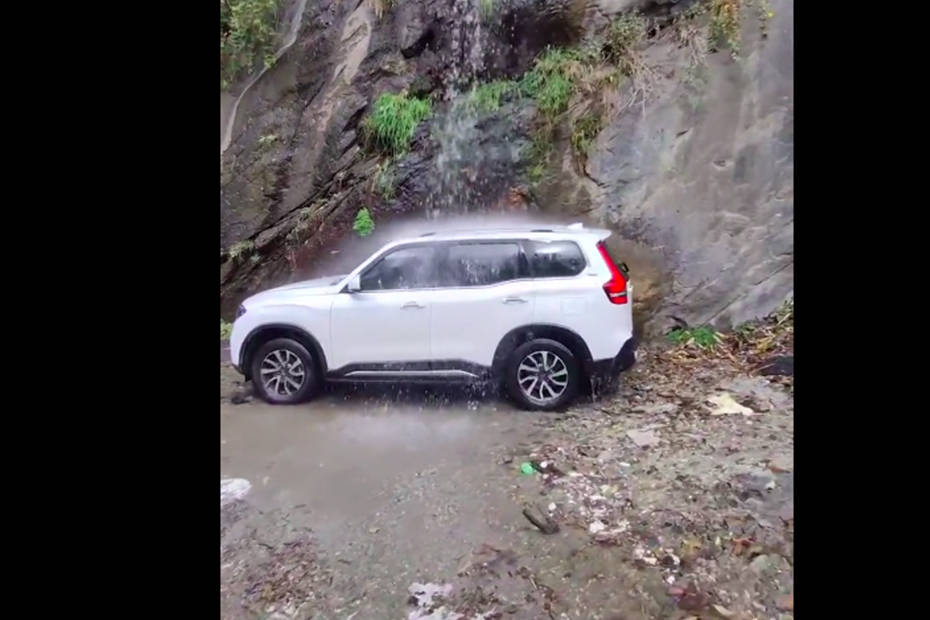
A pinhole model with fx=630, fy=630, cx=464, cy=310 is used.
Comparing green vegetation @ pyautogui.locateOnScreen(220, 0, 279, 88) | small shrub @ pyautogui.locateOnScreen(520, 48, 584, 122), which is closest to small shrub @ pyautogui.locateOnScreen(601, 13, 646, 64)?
small shrub @ pyautogui.locateOnScreen(520, 48, 584, 122)

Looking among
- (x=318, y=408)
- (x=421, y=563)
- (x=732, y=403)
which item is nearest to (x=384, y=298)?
(x=318, y=408)

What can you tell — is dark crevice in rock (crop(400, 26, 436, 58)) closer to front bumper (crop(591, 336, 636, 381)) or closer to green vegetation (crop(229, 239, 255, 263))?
green vegetation (crop(229, 239, 255, 263))

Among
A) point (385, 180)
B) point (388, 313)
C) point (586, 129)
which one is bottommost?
point (388, 313)

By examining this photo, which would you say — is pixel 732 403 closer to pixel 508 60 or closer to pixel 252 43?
pixel 508 60

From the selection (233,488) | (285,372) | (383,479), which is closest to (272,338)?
(285,372)

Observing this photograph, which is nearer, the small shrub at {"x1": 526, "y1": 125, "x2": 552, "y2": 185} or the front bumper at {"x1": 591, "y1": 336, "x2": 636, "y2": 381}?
the front bumper at {"x1": 591, "y1": 336, "x2": 636, "y2": 381}

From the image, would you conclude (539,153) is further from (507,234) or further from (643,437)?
(643,437)

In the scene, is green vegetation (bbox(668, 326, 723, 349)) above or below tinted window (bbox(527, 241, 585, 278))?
below

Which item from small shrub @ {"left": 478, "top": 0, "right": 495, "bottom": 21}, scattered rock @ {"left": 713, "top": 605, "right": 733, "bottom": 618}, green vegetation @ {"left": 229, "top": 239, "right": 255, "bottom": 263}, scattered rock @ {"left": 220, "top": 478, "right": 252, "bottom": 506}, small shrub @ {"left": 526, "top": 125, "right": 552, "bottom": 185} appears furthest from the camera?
small shrub @ {"left": 478, "top": 0, "right": 495, "bottom": 21}
